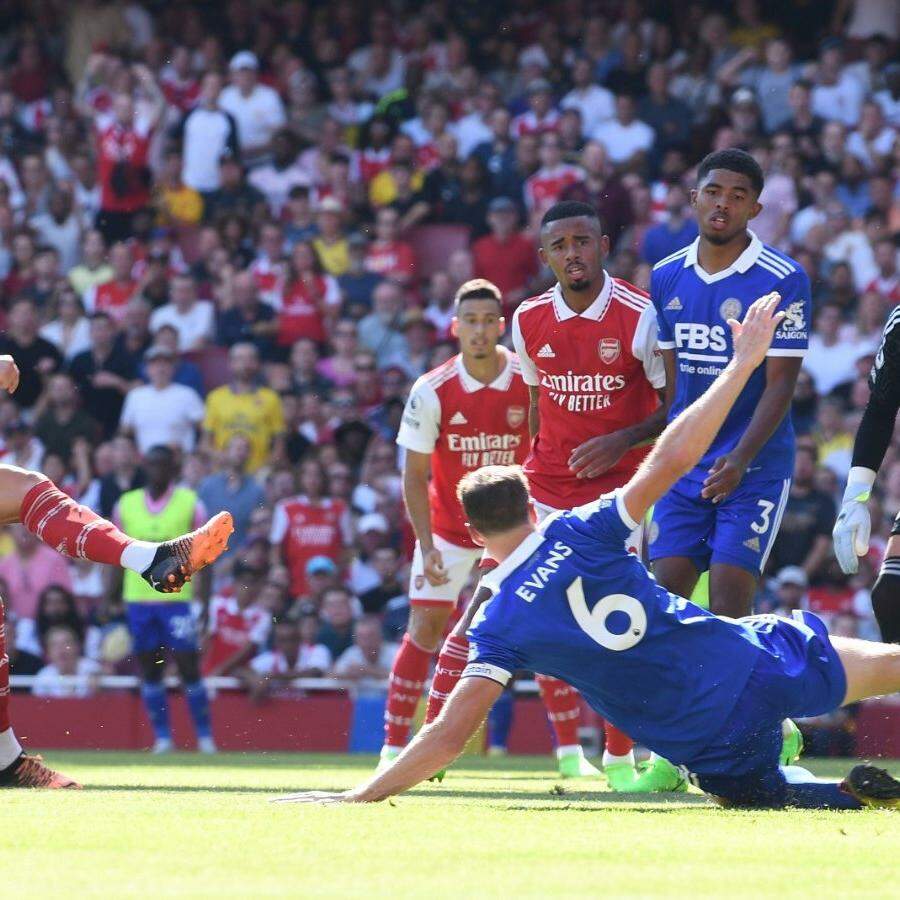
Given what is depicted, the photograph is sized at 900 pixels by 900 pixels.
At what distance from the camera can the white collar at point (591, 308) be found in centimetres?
955

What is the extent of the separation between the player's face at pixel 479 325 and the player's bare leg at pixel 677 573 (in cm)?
195

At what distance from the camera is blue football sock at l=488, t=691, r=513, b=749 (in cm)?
1414

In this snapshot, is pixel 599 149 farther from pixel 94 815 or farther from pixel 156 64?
pixel 94 815

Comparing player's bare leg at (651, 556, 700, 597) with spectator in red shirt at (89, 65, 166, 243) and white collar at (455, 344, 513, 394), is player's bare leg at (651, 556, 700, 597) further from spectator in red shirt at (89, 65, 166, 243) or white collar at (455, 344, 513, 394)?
spectator in red shirt at (89, 65, 166, 243)

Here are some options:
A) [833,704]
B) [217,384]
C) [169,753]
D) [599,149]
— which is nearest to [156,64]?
[217,384]

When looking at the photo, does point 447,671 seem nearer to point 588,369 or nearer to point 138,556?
point 588,369

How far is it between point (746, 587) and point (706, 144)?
31.9 ft

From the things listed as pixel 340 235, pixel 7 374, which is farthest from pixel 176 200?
pixel 7 374

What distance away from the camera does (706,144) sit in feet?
58.0

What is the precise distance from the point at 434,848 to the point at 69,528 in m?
3.17

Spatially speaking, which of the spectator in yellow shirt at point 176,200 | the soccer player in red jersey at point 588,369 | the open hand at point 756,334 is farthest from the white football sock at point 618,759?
the spectator in yellow shirt at point 176,200

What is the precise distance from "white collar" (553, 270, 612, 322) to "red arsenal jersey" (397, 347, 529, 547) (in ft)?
2.79

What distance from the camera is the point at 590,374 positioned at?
951 centimetres

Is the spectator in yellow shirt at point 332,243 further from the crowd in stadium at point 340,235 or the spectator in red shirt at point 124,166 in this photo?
the spectator in red shirt at point 124,166
